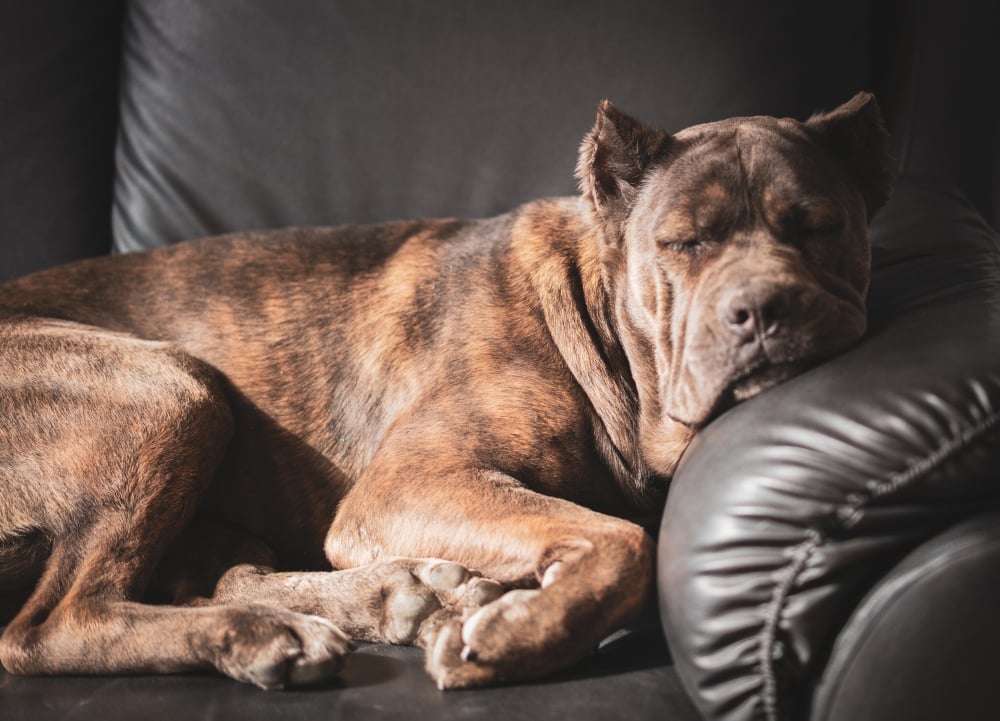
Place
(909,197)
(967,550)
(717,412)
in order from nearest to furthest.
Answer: (967,550)
(717,412)
(909,197)

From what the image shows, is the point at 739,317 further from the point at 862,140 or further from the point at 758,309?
the point at 862,140

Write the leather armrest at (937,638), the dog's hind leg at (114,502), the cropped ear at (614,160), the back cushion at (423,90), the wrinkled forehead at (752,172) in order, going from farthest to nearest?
1. the back cushion at (423,90)
2. the cropped ear at (614,160)
3. the wrinkled forehead at (752,172)
4. the dog's hind leg at (114,502)
5. the leather armrest at (937,638)

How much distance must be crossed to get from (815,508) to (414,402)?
100 centimetres

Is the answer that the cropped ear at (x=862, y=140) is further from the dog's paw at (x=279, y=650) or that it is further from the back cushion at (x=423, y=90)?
the dog's paw at (x=279, y=650)

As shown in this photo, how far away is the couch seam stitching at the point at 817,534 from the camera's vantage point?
1.29m

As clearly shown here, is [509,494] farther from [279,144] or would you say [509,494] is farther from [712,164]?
[279,144]

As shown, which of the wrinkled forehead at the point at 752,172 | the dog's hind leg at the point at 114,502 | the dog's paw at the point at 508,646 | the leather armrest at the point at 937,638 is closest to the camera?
the leather armrest at the point at 937,638

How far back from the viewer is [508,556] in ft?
5.61

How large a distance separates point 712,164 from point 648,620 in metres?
0.86

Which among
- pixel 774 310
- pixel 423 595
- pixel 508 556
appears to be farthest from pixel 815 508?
pixel 423 595

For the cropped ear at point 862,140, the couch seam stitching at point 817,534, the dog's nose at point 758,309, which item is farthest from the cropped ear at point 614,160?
the couch seam stitching at point 817,534

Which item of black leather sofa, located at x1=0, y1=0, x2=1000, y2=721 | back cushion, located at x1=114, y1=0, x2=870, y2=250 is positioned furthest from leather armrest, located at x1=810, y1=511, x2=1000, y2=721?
back cushion, located at x1=114, y1=0, x2=870, y2=250

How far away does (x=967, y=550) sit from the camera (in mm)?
1221

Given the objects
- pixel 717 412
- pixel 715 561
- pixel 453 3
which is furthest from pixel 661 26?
pixel 715 561
